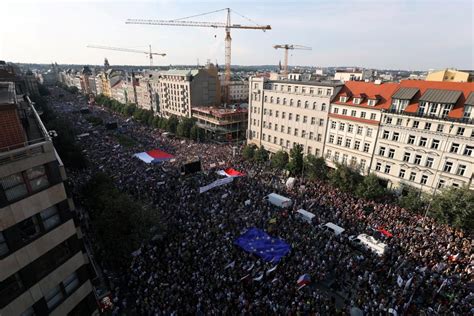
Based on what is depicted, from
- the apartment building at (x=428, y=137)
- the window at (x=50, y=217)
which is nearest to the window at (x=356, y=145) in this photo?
the apartment building at (x=428, y=137)

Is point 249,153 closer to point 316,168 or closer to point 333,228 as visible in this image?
point 316,168

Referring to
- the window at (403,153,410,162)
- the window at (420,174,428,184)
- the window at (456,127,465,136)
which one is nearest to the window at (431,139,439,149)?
the window at (456,127,465,136)

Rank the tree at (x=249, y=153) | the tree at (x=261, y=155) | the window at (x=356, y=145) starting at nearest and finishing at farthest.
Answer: the window at (x=356, y=145)
the tree at (x=261, y=155)
the tree at (x=249, y=153)

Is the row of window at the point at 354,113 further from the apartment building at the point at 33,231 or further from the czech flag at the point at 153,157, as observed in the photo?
the apartment building at the point at 33,231

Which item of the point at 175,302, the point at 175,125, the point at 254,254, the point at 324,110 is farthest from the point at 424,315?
the point at 175,125

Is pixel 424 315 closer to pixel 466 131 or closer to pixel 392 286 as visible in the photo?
pixel 392 286

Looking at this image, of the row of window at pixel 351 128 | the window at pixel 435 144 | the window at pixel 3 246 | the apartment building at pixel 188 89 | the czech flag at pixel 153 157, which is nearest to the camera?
the window at pixel 3 246

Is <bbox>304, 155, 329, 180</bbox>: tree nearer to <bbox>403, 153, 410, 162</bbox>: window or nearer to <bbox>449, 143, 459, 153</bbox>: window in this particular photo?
<bbox>403, 153, 410, 162</bbox>: window
